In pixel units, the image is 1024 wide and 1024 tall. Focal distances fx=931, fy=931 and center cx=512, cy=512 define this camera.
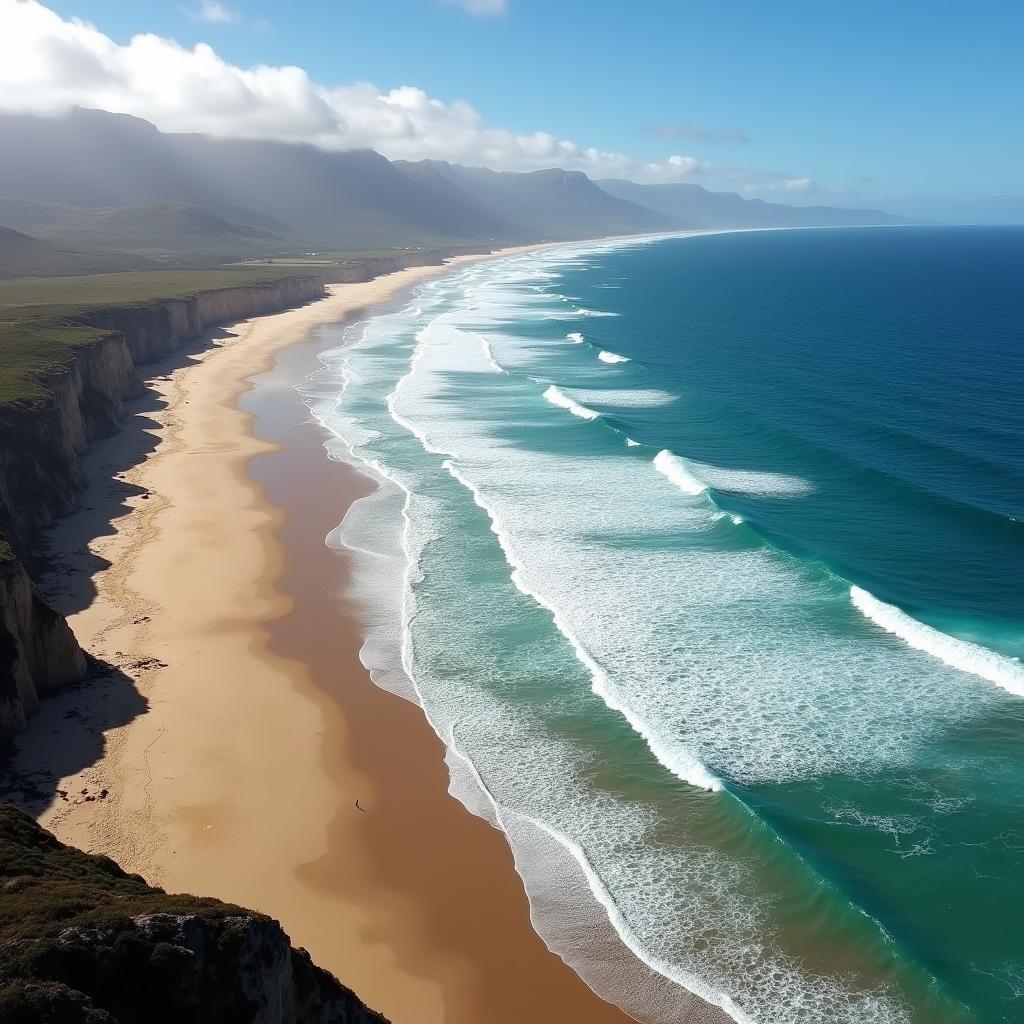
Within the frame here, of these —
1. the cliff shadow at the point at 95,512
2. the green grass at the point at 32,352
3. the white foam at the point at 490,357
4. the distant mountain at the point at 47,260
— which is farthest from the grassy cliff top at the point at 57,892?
the distant mountain at the point at 47,260

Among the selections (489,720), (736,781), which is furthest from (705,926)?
(489,720)

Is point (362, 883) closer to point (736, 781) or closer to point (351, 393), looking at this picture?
point (736, 781)

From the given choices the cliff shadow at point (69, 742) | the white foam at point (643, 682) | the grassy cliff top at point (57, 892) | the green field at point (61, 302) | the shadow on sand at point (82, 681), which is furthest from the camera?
the green field at point (61, 302)

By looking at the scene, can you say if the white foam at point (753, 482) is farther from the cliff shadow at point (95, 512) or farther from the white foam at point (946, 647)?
the cliff shadow at point (95, 512)

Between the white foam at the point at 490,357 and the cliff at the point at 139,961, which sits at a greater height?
the cliff at the point at 139,961

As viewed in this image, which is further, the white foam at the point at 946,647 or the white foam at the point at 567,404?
the white foam at the point at 567,404

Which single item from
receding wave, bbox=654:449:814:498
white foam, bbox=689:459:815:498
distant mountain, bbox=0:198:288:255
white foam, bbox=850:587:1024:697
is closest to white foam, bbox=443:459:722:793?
white foam, bbox=850:587:1024:697

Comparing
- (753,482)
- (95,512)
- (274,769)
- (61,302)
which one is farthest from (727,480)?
(61,302)
